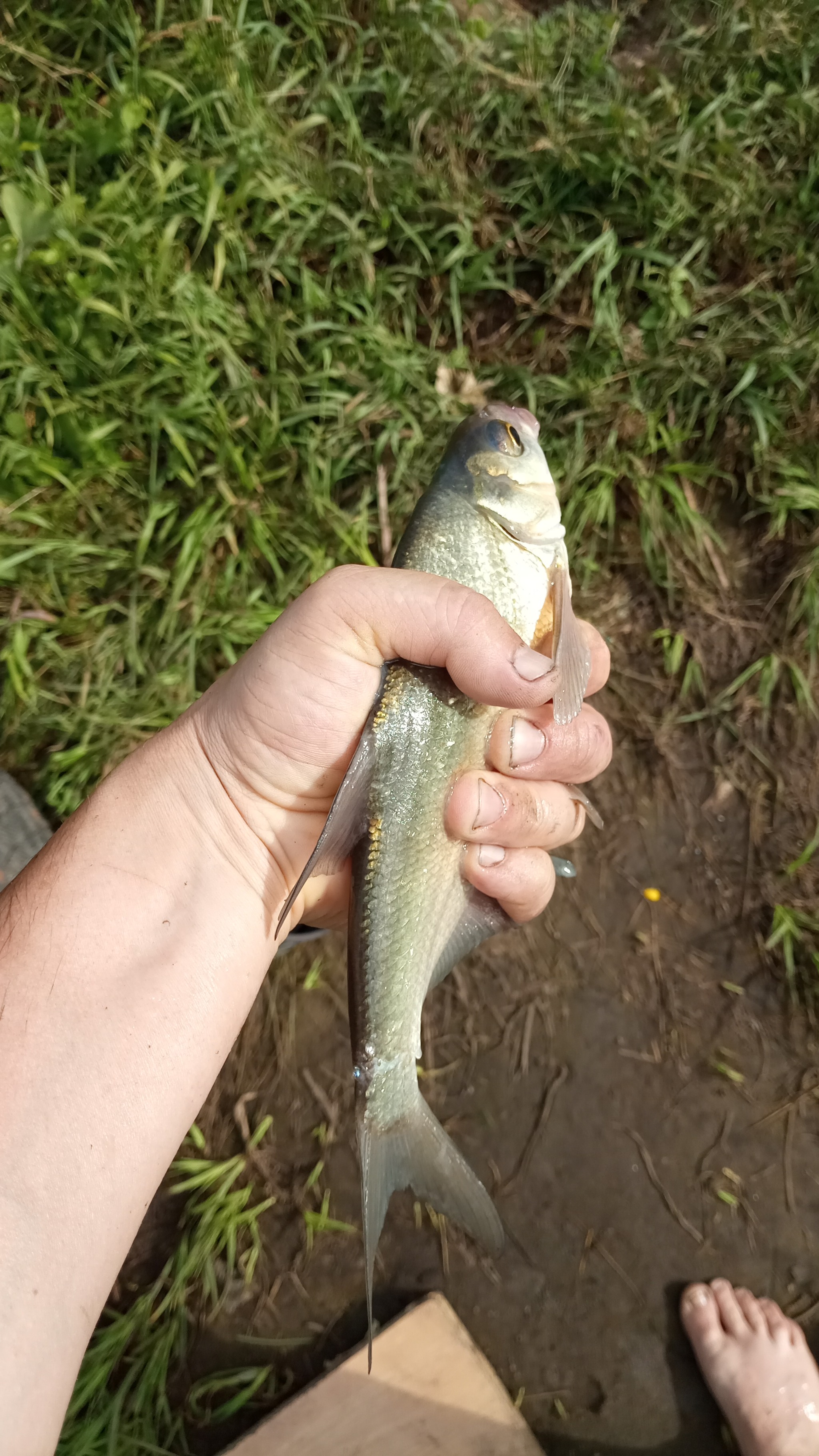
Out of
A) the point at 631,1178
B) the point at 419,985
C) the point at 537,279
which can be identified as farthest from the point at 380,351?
the point at 631,1178

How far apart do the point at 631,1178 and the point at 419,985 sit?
6.49ft

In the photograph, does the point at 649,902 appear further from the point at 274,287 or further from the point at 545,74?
the point at 545,74

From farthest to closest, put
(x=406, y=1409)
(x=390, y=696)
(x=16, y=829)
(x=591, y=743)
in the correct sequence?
(x=16, y=829), (x=406, y=1409), (x=591, y=743), (x=390, y=696)

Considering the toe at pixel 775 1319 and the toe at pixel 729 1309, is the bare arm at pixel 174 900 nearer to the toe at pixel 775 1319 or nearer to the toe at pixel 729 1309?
the toe at pixel 729 1309

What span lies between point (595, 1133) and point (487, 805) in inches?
78.8

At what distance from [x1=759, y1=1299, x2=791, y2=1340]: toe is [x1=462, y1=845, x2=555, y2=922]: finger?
2121 millimetres

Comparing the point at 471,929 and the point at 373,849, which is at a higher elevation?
the point at 373,849

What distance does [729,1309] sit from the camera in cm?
315

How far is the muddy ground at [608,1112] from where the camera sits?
10.5ft

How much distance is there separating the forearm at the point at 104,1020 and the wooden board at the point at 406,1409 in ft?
5.61

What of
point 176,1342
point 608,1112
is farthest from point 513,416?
point 176,1342

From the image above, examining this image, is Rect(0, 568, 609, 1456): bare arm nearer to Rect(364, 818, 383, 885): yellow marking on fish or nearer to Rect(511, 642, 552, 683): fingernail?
Rect(511, 642, 552, 683): fingernail

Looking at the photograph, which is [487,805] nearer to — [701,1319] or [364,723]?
[364,723]

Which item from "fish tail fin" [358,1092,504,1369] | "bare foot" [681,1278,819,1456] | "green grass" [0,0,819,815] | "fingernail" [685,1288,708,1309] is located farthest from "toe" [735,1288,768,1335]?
"green grass" [0,0,819,815]
